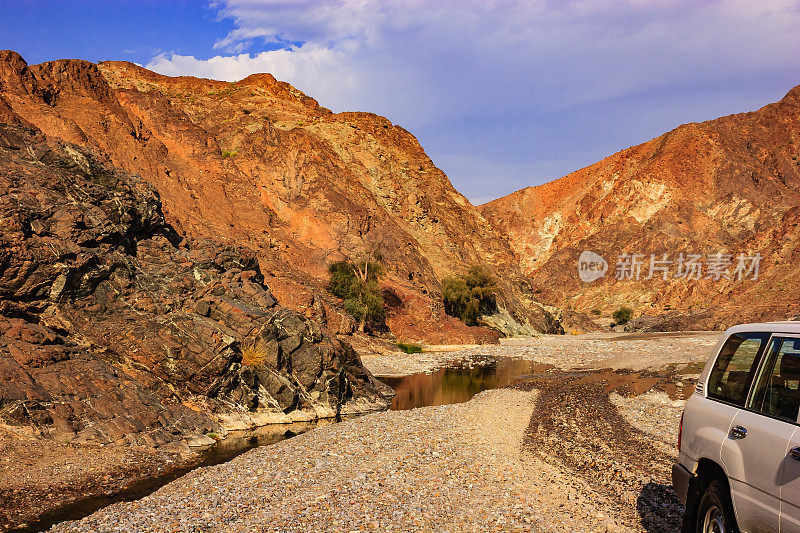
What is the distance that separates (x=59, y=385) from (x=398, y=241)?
46014 millimetres

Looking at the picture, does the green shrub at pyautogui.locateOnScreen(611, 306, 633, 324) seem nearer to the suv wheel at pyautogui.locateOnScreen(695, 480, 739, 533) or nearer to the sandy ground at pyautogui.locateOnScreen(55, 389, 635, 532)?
the sandy ground at pyautogui.locateOnScreen(55, 389, 635, 532)

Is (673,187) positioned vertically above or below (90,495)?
above

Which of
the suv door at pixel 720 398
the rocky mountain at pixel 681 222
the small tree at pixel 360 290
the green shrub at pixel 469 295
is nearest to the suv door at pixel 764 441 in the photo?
the suv door at pixel 720 398

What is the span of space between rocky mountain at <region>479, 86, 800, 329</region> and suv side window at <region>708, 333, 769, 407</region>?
2894 inches

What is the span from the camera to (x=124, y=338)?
20.4 metres

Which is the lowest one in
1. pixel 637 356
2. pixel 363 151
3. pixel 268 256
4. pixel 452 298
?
pixel 637 356

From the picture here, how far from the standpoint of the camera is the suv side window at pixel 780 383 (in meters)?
5.25

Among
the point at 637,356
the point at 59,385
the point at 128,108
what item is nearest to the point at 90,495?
the point at 59,385

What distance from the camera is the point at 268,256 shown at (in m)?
46.5

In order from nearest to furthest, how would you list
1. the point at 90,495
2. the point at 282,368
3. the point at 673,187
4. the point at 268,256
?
the point at 90,495 < the point at 282,368 < the point at 268,256 < the point at 673,187

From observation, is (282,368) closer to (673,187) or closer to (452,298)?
(452,298)

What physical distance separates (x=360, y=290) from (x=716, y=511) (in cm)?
4204

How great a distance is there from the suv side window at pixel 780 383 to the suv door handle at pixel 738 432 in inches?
9.8

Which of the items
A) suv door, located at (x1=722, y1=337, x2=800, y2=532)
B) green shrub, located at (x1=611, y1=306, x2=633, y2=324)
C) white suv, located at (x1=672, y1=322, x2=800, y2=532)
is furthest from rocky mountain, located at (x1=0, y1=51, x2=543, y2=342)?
suv door, located at (x1=722, y1=337, x2=800, y2=532)
